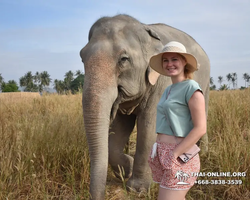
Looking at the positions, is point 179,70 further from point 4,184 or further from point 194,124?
point 4,184

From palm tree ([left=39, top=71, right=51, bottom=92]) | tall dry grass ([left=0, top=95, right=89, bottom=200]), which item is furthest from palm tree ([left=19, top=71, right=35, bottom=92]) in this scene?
tall dry grass ([left=0, top=95, right=89, bottom=200])

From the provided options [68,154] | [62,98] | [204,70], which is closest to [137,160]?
[68,154]

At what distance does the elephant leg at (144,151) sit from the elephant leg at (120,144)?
0.34 meters

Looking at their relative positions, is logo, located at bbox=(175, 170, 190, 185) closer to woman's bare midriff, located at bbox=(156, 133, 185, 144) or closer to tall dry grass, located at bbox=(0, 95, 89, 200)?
woman's bare midriff, located at bbox=(156, 133, 185, 144)

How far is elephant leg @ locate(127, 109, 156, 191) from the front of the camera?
10.7 ft

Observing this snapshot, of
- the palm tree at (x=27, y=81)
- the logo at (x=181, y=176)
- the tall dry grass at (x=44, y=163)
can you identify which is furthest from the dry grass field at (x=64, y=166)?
the palm tree at (x=27, y=81)

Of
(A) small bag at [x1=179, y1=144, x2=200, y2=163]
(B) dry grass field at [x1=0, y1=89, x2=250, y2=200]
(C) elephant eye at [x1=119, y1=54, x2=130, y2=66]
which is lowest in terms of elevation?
(B) dry grass field at [x1=0, y1=89, x2=250, y2=200]

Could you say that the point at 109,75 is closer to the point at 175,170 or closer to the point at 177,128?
the point at 177,128

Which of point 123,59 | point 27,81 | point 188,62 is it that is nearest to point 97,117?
point 123,59

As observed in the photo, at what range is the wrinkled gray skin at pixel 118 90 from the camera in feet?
8.57

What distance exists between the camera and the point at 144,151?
328 cm

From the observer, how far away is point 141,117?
11.1 feet

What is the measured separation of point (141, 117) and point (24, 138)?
63.7 inches

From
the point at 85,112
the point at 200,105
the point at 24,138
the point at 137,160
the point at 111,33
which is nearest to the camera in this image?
the point at 200,105
